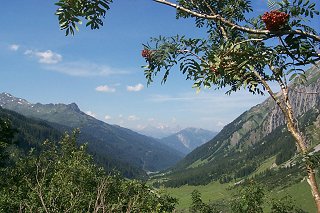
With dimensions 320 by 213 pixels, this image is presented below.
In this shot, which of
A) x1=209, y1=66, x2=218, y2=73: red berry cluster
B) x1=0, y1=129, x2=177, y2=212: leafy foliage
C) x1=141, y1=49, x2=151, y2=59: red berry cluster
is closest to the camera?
x1=209, y1=66, x2=218, y2=73: red berry cluster

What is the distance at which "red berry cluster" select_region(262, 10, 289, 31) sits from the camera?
16.0ft

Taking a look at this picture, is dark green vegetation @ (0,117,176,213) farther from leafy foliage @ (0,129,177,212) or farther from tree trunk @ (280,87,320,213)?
tree trunk @ (280,87,320,213)

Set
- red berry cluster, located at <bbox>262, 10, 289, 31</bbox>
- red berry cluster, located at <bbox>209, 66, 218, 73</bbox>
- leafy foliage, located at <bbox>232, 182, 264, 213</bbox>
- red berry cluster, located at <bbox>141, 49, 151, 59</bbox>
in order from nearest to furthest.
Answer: red berry cluster, located at <bbox>262, 10, 289, 31</bbox>
red berry cluster, located at <bbox>209, 66, 218, 73</bbox>
red berry cluster, located at <bbox>141, 49, 151, 59</bbox>
leafy foliage, located at <bbox>232, 182, 264, 213</bbox>

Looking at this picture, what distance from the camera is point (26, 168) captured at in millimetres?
56906

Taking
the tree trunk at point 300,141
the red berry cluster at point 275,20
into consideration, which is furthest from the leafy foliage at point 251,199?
the red berry cluster at point 275,20

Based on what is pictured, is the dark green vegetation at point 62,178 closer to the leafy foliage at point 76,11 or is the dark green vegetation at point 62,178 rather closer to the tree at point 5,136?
the tree at point 5,136

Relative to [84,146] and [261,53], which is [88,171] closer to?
[84,146]

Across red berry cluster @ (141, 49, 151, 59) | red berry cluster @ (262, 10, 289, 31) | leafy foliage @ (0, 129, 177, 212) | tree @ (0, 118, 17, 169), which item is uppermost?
red berry cluster @ (262, 10, 289, 31)

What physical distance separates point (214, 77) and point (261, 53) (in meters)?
0.85

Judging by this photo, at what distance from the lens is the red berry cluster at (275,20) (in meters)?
4.88

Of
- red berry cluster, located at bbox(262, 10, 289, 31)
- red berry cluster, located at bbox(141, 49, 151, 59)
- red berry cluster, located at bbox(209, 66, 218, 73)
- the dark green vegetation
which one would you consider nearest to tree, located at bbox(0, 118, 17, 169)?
the dark green vegetation

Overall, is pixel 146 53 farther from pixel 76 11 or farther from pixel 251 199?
pixel 251 199

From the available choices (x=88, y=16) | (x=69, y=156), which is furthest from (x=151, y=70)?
(x=69, y=156)

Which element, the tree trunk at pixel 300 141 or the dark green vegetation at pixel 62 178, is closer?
the tree trunk at pixel 300 141
